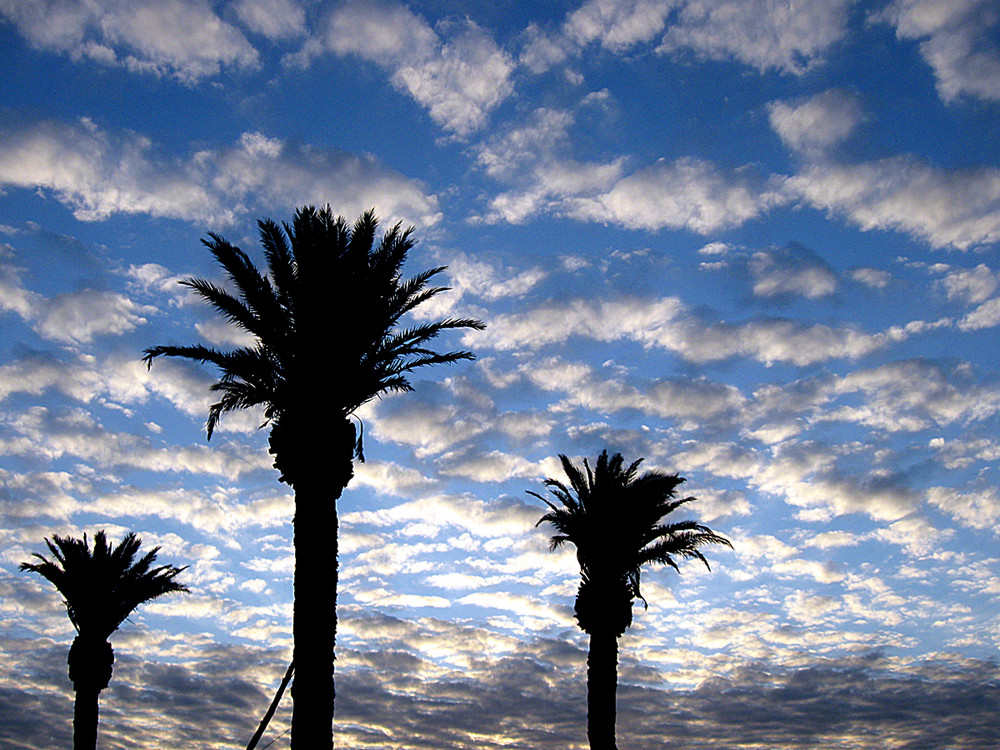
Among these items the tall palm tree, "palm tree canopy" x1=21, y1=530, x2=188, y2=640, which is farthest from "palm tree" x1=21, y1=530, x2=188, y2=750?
the tall palm tree

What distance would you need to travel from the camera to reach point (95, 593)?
2791cm

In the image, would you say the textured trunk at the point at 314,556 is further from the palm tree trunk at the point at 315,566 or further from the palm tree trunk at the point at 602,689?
the palm tree trunk at the point at 602,689

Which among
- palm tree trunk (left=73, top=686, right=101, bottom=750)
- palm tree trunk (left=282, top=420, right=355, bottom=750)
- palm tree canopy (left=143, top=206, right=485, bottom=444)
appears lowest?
palm tree trunk (left=73, top=686, right=101, bottom=750)

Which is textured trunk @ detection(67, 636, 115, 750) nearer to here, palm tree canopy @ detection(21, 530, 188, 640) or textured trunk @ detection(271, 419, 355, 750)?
palm tree canopy @ detection(21, 530, 188, 640)

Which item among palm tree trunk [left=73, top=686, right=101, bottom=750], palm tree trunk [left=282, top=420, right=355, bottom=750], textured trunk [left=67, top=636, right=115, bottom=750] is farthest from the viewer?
textured trunk [left=67, top=636, right=115, bottom=750]

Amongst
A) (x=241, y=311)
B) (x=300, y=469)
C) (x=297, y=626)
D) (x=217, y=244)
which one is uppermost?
(x=217, y=244)

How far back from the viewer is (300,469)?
16797 mm

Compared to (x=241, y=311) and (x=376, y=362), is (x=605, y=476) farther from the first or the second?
(x=241, y=311)

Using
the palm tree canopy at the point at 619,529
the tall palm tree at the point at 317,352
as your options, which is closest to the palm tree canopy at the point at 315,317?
the tall palm tree at the point at 317,352

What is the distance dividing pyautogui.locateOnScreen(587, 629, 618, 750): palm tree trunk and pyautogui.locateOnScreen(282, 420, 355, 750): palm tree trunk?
37.3ft

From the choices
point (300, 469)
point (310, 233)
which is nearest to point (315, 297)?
point (310, 233)

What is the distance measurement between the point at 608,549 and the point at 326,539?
41.0 ft

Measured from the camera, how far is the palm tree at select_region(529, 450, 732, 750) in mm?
25297

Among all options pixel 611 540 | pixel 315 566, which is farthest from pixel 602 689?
pixel 315 566
